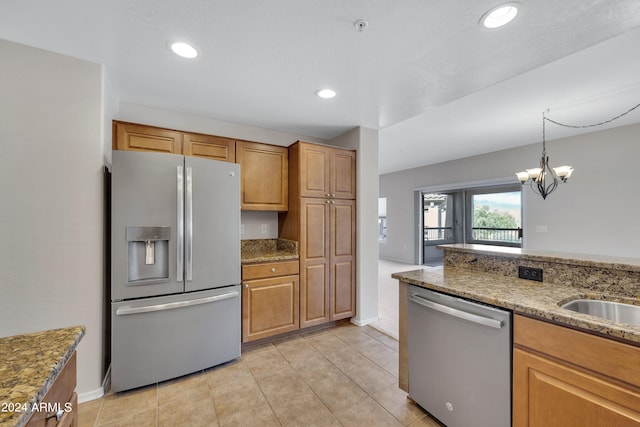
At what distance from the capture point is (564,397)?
111cm

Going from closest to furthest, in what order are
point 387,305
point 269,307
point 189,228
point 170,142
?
1. point 189,228
2. point 170,142
3. point 269,307
4. point 387,305

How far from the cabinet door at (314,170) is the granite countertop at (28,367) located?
2.24 metres

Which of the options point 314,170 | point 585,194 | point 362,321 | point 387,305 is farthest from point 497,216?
point 314,170

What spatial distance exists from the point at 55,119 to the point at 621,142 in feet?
22.2

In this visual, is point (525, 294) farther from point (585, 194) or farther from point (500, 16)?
point (585, 194)

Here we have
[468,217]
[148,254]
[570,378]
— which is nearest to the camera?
[570,378]

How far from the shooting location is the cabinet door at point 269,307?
8.49ft

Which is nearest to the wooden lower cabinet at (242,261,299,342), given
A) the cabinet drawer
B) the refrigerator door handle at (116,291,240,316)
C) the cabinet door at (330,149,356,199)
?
the cabinet drawer

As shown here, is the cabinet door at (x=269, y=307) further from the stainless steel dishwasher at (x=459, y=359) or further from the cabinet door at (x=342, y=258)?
the stainless steel dishwasher at (x=459, y=359)

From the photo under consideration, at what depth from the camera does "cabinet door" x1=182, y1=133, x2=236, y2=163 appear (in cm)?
262

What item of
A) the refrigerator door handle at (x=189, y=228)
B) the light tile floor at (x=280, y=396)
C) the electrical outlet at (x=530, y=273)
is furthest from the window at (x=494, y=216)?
the refrigerator door handle at (x=189, y=228)

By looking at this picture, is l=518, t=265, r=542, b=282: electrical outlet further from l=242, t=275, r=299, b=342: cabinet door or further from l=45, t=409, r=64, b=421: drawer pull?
l=45, t=409, r=64, b=421: drawer pull

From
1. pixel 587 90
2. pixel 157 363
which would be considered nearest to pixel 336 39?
pixel 157 363

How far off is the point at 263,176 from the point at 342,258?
1350 mm
